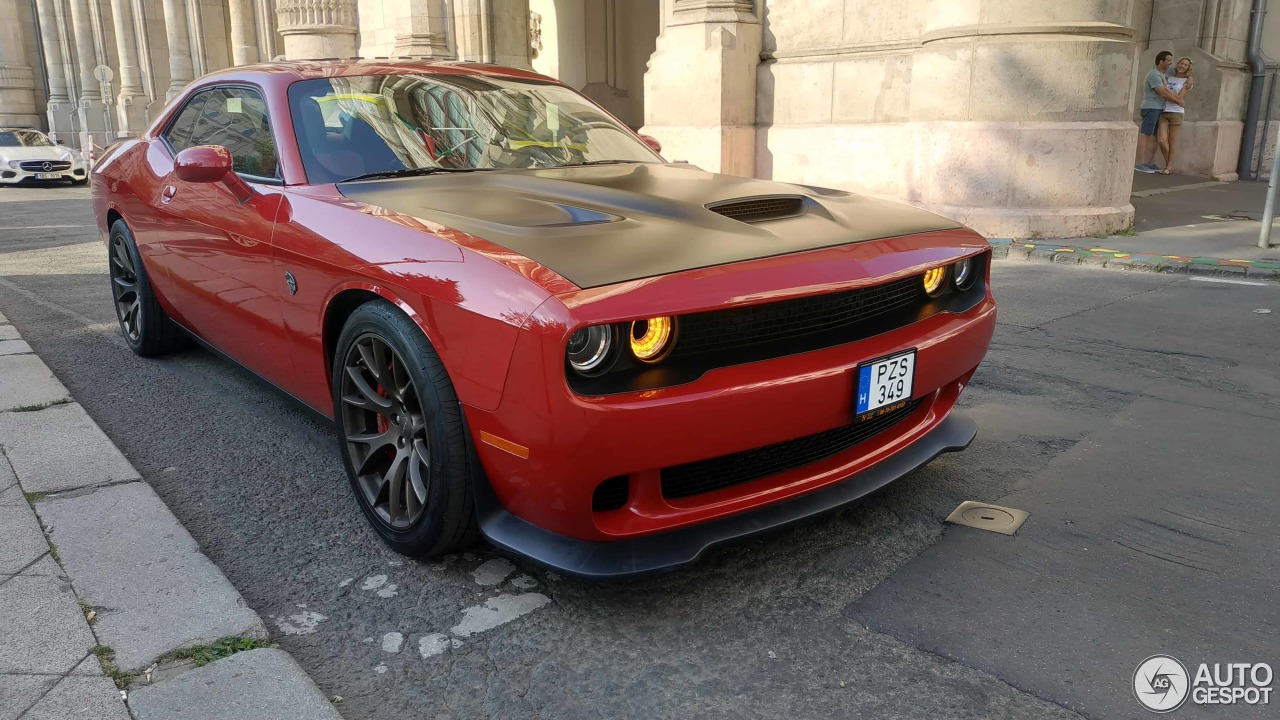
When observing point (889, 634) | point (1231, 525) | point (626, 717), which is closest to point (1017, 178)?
point (1231, 525)

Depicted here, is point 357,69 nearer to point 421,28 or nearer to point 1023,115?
point 1023,115

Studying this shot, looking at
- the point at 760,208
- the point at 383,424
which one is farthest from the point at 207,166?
the point at 760,208

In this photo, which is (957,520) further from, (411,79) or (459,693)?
(411,79)

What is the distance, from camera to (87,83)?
3338 centimetres

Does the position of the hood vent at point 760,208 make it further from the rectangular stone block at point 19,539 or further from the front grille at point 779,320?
the rectangular stone block at point 19,539

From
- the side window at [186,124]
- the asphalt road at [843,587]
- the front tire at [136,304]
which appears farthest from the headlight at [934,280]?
the front tire at [136,304]

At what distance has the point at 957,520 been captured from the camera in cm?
299

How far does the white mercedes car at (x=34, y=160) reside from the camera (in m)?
19.3

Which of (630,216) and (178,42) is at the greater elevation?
(178,42)

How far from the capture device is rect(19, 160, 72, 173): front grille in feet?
63.6

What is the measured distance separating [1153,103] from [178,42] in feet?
87.5

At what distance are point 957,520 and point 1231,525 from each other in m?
0.85

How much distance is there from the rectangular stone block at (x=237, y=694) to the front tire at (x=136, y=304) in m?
3.20

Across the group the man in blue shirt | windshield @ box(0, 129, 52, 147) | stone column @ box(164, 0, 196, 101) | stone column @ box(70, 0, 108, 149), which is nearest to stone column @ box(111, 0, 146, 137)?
stone column @ box(70, 0, 108, 149)
